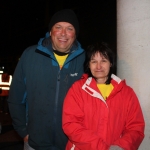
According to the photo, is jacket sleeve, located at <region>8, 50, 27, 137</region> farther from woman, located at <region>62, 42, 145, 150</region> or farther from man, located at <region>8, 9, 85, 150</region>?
woman, located at <region>62, 42, 145, 150</region>

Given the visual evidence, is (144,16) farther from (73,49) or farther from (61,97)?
(61,97)

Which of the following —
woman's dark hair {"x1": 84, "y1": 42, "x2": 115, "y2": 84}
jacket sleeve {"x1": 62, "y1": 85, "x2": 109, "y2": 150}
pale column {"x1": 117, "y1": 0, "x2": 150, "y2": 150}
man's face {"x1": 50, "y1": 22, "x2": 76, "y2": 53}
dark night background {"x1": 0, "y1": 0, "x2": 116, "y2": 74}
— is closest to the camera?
jacket sleeve {"x1": 62, "y1": 85, "x2": 109, "y2": 150}

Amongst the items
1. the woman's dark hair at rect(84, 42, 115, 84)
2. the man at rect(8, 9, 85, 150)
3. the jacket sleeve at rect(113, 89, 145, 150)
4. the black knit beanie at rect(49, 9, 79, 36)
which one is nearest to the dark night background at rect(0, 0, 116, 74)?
the black knit beanie at rect(49, 9, 79, 36)

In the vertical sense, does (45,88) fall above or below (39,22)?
below

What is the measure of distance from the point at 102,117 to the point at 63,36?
1.08 m

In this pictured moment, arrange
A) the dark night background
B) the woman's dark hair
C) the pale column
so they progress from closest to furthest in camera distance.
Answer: the pale column
the woman's dark hair
the dark night background

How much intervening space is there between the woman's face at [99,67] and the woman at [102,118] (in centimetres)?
13

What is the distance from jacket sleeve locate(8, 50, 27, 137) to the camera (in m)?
2.67

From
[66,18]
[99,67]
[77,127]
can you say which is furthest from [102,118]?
[66,18]

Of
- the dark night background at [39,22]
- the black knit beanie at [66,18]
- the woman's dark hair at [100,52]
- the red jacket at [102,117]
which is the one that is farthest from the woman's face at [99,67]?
the dark night background at [39,22]

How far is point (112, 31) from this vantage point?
440 inches

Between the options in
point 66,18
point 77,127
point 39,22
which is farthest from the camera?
point 39,22

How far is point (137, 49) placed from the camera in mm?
2357

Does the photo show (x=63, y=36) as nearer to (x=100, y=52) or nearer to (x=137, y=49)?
(x=100, y=52)
